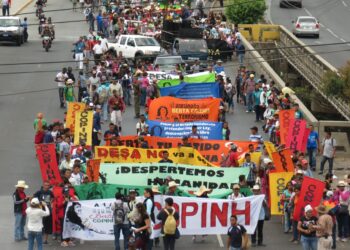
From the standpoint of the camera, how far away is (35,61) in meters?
54.2

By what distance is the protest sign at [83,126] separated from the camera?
34000 millimetres

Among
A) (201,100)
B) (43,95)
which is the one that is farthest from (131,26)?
(201,100)

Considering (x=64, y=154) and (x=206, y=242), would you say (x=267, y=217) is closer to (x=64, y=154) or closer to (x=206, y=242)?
(x=206, y=242)

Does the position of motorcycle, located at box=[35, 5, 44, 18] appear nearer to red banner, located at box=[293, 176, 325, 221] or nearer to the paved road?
the paved road

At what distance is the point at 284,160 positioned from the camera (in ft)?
96.3

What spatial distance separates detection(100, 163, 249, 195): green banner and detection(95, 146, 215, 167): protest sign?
153 cm

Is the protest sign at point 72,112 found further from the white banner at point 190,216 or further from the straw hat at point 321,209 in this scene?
the straw hat at point 321,209

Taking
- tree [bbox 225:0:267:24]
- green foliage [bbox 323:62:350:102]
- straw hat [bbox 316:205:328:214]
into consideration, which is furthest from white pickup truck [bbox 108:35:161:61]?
straw hat [bbox 316:205:328:214]

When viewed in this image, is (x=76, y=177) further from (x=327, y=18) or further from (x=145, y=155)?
(x=327, y=18)

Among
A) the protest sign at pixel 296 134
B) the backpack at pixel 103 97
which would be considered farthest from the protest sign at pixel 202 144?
the backpack at pixel 103 97

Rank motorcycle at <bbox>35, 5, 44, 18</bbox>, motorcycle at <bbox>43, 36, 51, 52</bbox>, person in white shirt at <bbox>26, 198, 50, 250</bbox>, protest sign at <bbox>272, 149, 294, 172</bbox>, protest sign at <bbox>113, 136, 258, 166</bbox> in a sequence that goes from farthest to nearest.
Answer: motorcycle at <bbox>35, 5, 44, 18</bbox> < motorcycle at <bbox>43, 36, 51, 52</bbox> < protest sign at <bbox>113, 136, 258, 166</bbox> < protest sign at <bbox>272, 149, 294, 172</bbox> < person in white shirt at <bbox>26, 198, 50, 250</bbox>

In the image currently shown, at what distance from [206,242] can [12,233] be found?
13.0 feet

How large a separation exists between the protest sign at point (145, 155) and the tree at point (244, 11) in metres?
32.2

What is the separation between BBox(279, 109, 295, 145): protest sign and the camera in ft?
111
